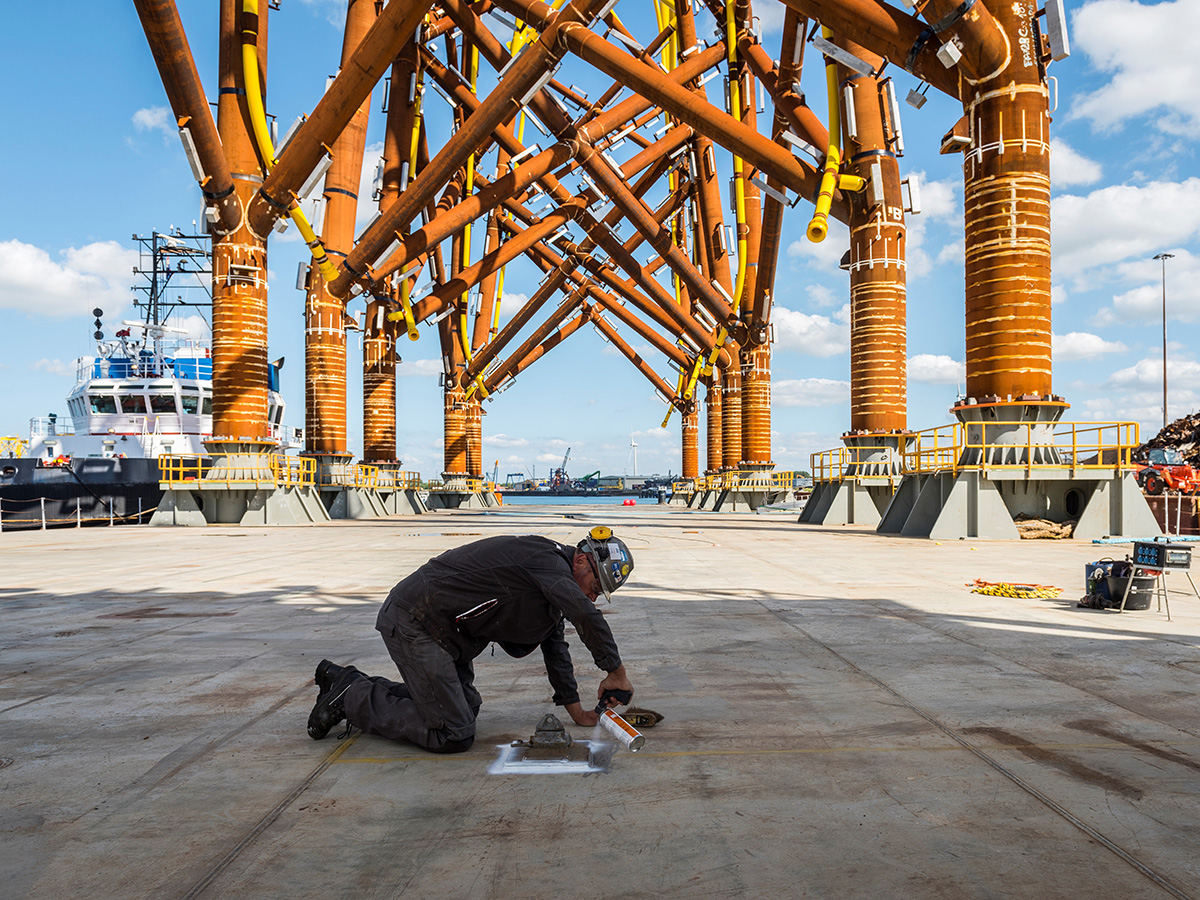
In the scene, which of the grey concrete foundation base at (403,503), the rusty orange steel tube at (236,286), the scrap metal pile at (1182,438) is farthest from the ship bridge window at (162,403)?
the scrap metal pile at (1182,438)

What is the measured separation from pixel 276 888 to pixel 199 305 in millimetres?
57715

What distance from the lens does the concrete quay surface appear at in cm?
300

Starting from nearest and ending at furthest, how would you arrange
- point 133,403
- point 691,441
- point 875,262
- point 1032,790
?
point 1032,790 → point 875,262 → point 133,403 → point 691,441

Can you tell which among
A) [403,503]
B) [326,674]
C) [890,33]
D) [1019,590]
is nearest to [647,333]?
[403,503]

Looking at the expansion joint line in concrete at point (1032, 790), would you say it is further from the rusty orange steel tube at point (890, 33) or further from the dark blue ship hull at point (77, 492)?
the dark blue ship hull at point (77, 492)

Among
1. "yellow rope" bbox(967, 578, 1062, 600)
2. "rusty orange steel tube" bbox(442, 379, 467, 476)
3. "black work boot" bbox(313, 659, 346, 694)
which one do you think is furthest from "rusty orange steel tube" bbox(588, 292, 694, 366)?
"black work boot" bbox(313, 659, 346, 694)

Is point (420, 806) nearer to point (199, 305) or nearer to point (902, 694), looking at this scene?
point (902, 694)

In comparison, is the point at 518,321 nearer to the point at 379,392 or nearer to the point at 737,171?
the point at 379,392

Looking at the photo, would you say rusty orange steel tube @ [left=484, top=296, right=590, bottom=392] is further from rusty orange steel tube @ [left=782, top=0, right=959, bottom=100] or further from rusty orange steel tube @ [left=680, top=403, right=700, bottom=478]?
rusty orange steel tube @ [left=782, top=0, right=959, bottom=100]

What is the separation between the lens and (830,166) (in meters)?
23.7

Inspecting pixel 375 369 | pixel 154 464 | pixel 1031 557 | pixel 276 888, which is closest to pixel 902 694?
pixel 276 888

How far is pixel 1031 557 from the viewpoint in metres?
15.0

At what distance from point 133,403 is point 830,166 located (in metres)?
36.2

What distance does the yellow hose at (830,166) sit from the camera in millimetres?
22703
